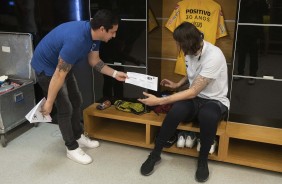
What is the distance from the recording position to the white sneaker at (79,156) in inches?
81.7

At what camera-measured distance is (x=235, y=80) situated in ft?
6.51

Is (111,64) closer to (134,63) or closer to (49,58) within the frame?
(134,63)

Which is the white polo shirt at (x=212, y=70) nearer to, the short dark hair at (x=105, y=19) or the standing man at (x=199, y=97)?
the standing man at (x=199, y=97)

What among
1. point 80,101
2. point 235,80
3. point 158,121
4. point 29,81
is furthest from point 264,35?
point 29,81

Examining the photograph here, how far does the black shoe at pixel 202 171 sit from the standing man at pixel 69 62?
80 cm

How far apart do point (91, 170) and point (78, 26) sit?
1009 millimetres

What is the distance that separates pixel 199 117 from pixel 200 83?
8.9 inches

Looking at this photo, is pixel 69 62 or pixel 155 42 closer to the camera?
pixel 69 62

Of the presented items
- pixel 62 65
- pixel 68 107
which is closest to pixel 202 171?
pixel 68 107

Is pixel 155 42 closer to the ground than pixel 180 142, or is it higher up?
higher up

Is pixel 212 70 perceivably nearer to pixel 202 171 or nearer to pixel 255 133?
pixel 255 133

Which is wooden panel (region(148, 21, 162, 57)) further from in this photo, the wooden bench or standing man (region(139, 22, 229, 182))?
the wooden bench

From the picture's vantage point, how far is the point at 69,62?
172 cm

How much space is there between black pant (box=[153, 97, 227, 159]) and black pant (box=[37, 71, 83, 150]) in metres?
0.66
